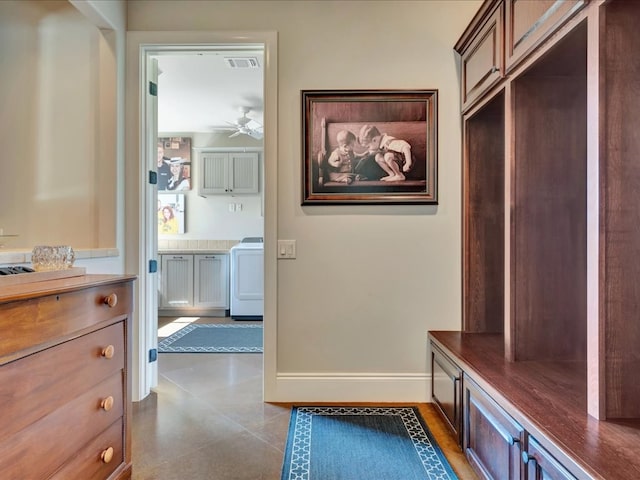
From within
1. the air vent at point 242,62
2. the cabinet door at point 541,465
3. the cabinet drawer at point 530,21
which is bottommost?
the cabinet door at point 541,465

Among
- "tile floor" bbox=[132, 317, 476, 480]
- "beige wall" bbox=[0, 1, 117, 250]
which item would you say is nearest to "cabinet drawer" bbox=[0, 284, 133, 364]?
"tile floor" bbox=[132, 317, 476, 480]

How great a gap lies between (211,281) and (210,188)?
137cm

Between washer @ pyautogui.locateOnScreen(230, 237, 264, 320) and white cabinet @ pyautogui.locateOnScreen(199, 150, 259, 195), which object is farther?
white cabinet @ pyautogui.locateOnScreen(199, 150, 259, 195)

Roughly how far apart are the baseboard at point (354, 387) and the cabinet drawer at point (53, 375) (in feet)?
3.76

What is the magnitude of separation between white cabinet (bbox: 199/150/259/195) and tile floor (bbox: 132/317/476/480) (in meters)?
2.99

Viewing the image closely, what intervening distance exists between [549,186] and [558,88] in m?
0.46

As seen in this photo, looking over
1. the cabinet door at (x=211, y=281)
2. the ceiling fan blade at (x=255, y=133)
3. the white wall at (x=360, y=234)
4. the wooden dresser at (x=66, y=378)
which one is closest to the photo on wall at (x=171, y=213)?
the cabinet door at (x=211, y=281)

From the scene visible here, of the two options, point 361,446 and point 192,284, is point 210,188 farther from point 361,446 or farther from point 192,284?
point 361,446

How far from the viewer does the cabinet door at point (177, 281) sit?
4887mm

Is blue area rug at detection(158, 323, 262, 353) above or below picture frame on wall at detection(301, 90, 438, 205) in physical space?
below

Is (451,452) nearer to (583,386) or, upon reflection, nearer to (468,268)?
(583,386)

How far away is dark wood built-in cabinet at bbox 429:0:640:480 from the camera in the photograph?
112 centimetres

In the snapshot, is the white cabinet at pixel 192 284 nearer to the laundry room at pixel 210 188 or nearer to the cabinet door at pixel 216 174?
the laundry room at pixel 210 188

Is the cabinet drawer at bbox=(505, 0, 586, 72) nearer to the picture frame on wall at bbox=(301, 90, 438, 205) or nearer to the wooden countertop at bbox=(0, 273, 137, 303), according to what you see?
the picture frame on wall at bbox=(301, 90, 438, 205)
